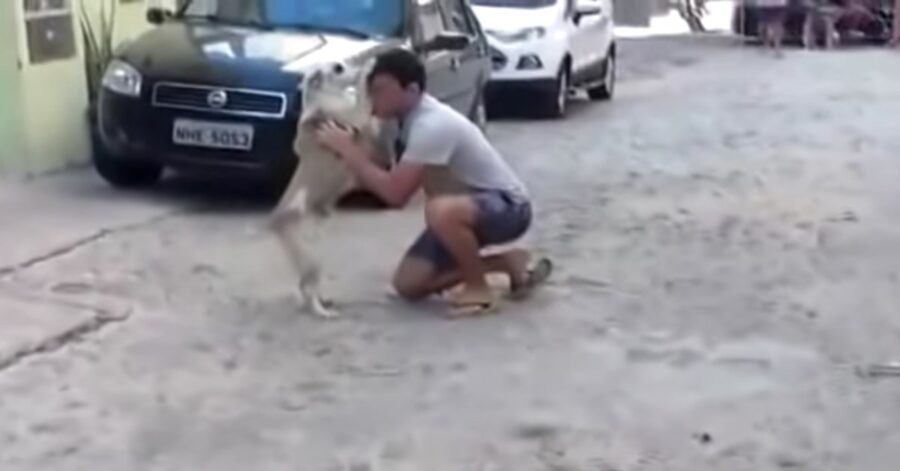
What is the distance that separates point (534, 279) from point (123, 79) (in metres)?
3.73

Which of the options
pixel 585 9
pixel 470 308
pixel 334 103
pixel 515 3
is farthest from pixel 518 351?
pixel 585 9

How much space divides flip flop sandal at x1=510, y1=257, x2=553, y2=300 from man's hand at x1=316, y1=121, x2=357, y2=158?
1364 mm

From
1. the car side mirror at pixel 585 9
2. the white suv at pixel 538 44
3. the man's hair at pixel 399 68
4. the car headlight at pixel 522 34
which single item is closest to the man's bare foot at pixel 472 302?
the man's hair at pixel 399 68

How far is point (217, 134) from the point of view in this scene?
1175 cm

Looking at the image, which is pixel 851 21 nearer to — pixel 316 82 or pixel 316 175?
pixel 316 82

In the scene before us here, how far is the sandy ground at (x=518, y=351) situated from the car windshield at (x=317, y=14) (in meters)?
1.30

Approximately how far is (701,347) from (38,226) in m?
4.49

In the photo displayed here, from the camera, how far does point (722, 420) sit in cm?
716

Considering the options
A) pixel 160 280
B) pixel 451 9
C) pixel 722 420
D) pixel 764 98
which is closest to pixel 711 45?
pixel 764 98

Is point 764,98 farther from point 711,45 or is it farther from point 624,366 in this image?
point 624,366

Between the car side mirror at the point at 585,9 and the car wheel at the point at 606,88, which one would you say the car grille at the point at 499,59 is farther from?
the car wheel at the point at 606,88

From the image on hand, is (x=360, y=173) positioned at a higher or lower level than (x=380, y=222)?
higher

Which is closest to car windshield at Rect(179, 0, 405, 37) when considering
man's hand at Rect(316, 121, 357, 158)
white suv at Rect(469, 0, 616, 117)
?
man's hand at Rect(316, 121, 357, 158)

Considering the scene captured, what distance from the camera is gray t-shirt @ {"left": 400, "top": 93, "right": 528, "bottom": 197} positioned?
8.84m
